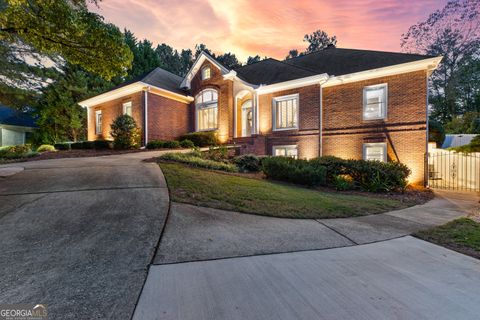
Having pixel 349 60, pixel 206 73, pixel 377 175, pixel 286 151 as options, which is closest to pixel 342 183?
pixel 377 175

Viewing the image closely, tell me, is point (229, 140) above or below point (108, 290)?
above

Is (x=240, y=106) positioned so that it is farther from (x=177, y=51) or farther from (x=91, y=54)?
(x=177, y=51)

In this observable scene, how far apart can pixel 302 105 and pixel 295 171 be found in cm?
623

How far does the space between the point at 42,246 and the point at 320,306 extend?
11.4ft

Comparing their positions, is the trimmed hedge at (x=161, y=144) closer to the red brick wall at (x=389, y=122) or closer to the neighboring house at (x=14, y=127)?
the red brick wall at (x=389, y=122)

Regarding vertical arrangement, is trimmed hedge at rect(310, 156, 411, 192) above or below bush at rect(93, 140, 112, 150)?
below

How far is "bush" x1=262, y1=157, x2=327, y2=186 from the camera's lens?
8172mm

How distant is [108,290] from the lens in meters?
2.04

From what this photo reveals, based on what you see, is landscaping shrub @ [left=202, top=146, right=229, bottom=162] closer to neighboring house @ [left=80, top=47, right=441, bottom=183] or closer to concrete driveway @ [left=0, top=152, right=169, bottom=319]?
neighboring house @ [left=80, top=47, right=441, bottom=183]

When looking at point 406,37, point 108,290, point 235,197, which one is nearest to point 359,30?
point 235,197

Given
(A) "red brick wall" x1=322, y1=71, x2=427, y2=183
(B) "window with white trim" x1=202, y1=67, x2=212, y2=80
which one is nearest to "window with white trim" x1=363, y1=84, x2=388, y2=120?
(A) "red brick wall" x1=322, y1=71, x2=427, y2=183

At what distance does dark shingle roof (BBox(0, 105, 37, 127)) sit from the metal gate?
3653 centimetres

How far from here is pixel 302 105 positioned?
12.9 metres

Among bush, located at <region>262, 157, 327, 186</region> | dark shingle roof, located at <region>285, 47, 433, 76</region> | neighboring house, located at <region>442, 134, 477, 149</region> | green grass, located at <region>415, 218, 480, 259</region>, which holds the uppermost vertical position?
dark shingle roof, located at <region>285, 47, 433, 76</region>
